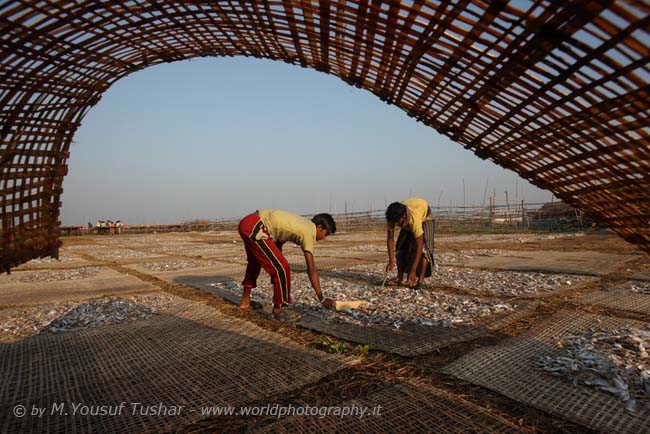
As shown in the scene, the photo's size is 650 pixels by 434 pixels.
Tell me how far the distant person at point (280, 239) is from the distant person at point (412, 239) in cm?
144

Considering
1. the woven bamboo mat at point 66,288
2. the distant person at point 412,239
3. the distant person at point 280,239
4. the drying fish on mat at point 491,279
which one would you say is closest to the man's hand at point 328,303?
the distant person at point 280,239

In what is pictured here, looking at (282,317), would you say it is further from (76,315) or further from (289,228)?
(76,315)

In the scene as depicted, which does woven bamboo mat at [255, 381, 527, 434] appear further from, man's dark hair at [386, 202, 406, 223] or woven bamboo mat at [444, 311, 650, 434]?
man's dark hair at [386, 202, 406, 223]

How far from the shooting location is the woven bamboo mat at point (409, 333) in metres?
3.08

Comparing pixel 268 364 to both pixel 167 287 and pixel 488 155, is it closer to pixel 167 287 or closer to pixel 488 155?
pixel 488 155

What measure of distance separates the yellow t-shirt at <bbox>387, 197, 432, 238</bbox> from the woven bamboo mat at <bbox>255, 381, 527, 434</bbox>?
343 cm

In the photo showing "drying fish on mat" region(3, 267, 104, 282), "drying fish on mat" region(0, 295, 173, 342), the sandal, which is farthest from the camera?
"drying fish on mat" region(3, 267, 104, 282)

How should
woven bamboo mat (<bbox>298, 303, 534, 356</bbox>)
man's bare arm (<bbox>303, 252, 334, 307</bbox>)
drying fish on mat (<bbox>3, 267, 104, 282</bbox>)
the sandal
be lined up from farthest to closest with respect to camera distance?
1. drying fish on mat (<bbox>3, 267, 104, 282</bbox>)
2. man's bare arm (<bbox>303, 252, 334, 307</bbox>)
3. the sandal
4. woven bamboo mat (<bbox>298, 303, 534, 356</bbox>)

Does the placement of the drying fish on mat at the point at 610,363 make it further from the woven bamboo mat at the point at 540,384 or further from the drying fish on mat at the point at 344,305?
the drying fish on mat at the point at 344,305

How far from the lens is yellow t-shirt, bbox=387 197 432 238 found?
17.9ft

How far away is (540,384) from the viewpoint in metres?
2.35

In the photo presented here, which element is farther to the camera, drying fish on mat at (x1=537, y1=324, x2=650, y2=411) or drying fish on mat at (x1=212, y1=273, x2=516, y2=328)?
drying fish on mat at (x1=212, y1=273, x2=516, y2=328)

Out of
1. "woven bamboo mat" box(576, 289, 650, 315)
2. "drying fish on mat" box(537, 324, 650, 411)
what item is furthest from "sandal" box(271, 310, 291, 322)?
"woven bamboo mat" box(576, 289, 650, 315)

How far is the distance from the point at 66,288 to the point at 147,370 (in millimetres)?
4775
